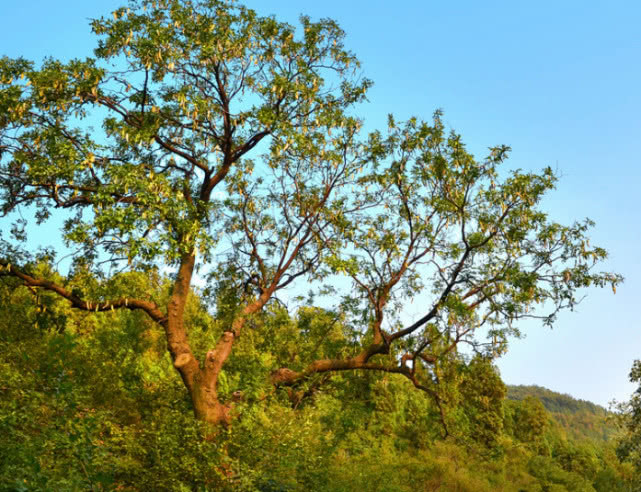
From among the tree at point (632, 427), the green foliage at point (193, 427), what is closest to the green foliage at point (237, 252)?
the green foliage at point (193, 427)

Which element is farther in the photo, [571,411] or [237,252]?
[571,411]

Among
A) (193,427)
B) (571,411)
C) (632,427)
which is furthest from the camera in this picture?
(571,411)

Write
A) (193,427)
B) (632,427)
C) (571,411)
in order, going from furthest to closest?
(571,411) → (632,427) → (193,427)

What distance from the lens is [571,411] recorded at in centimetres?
16612

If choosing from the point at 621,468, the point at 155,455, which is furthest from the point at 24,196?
the point at 621,468

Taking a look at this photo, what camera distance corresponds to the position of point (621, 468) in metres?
37.3

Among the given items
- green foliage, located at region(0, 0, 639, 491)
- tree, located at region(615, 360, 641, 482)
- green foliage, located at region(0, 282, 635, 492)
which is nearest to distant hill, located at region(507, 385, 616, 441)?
tree, located at region(615, 360, 641, 482)

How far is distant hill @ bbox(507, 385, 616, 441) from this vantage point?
13439 centimetres

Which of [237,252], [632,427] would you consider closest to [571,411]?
[632,427]

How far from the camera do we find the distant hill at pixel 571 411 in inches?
5291

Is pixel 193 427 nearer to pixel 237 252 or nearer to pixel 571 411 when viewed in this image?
pixel 237 252

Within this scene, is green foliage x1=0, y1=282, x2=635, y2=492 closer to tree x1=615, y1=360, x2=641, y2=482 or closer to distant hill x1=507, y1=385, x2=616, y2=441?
tree x1=615, y1=360, x2=641, y2=482

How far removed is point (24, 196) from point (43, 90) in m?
2.68

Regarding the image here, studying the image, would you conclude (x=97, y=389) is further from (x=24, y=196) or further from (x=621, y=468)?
(x=621, y=468)
